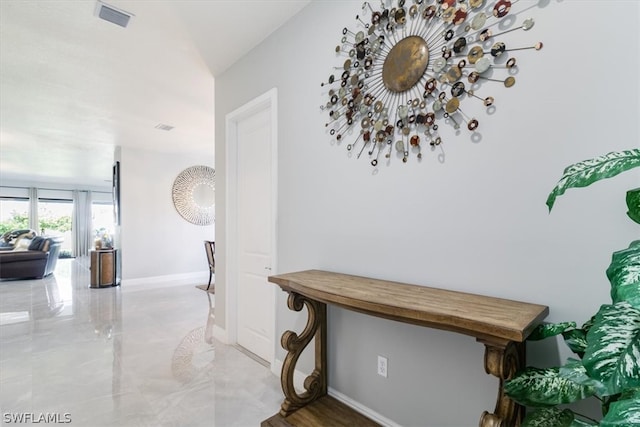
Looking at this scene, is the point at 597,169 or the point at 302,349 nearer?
the point at 597,169

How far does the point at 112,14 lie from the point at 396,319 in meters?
2.73

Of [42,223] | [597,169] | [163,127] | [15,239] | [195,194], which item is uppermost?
[163,127]

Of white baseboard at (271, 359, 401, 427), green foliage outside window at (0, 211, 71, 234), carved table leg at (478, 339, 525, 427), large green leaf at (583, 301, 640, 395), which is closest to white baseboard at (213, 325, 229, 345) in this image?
white baseboard at (271, 359, 401, 427)

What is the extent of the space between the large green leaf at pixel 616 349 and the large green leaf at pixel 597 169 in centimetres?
25

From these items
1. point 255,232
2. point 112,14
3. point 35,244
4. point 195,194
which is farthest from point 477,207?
point 35,244

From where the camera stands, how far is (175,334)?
129 inches

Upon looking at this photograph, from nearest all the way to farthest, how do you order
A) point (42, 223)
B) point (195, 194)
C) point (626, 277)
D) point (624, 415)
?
point (624, 415)
point (626, 277)
point (195, 194)
point (42, 223)

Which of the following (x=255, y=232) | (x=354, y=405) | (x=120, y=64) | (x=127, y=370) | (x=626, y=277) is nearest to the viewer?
(x=626, y=277)

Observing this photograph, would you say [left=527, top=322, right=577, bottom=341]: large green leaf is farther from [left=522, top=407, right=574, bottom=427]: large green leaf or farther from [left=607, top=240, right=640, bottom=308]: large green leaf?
[left=607, top=240, right=640, bottom=308]: large green leaf

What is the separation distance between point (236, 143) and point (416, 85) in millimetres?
1988

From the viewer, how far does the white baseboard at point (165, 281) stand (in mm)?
5625

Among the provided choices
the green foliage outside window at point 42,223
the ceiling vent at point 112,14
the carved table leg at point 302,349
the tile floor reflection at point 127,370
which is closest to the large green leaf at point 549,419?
the carved table leg at point 302,349

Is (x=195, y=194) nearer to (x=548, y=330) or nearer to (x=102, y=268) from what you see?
(x=102, y=268)

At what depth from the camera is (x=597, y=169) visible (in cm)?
68
